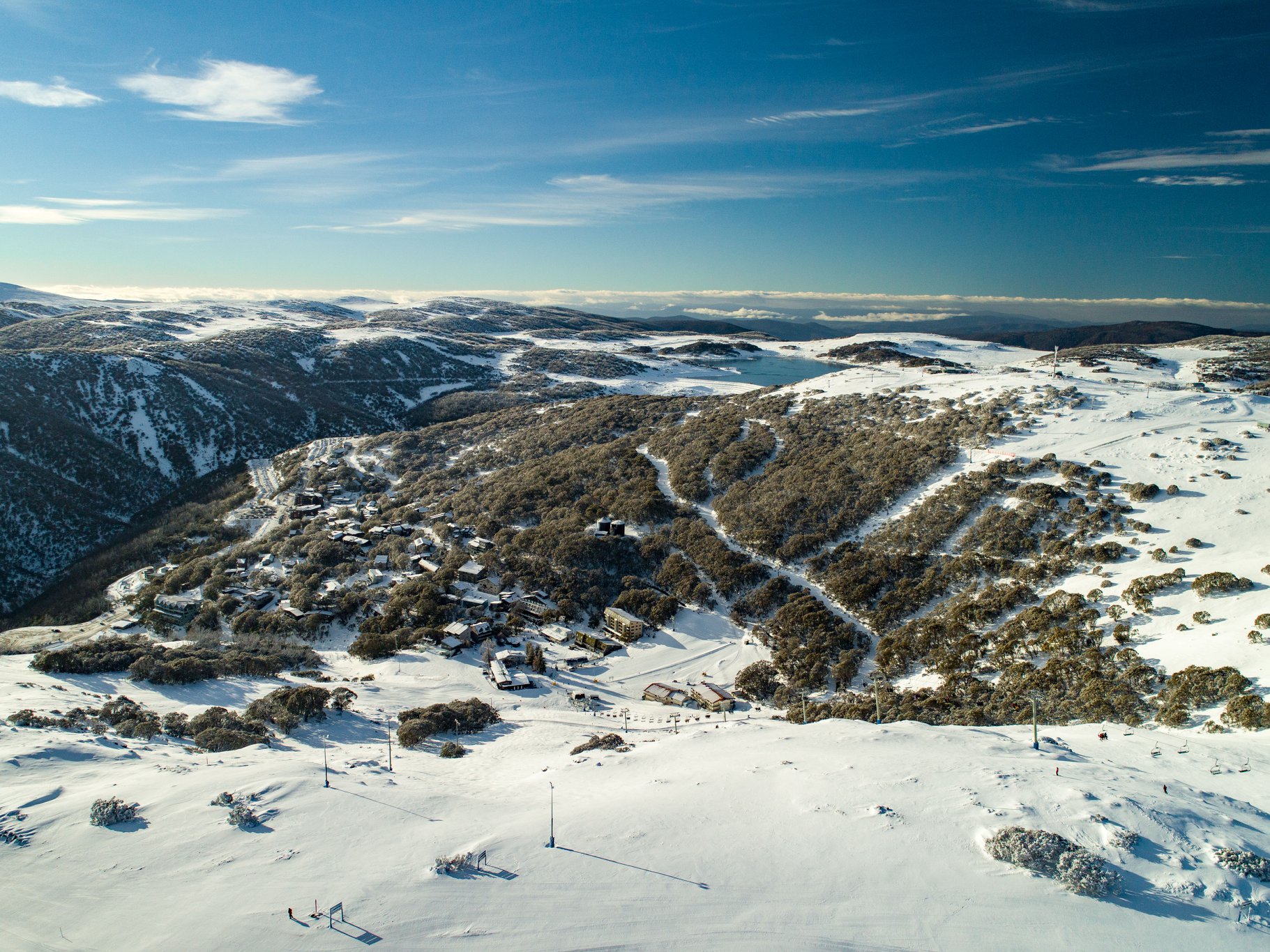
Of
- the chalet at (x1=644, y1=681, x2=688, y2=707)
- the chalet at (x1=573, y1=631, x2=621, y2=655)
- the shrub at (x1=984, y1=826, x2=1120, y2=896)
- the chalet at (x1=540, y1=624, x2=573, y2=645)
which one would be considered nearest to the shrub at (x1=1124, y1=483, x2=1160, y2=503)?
the chalet at (x1=644, y1=681, x2=688, y2=707)

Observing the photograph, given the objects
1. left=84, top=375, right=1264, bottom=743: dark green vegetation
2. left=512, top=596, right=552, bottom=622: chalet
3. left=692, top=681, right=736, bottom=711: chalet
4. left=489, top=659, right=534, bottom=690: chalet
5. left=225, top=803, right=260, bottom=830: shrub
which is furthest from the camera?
left=512, top=596, right=552, bottom=622: chalet

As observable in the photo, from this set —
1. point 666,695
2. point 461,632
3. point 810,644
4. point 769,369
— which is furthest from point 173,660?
point 769,369

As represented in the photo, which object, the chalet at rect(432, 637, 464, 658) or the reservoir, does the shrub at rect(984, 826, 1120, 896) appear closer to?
the chalet at rect(432, 637, 464, 658)

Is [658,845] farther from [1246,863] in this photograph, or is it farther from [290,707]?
[290,707]

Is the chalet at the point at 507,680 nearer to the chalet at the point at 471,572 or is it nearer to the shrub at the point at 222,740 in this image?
the chalet at the point at 471,572

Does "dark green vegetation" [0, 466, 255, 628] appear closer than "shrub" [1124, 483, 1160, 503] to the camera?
No

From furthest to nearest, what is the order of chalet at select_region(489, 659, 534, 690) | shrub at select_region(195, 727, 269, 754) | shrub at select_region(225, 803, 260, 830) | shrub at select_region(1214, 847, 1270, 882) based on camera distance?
1. chalet at select_region(489, 659, 534, 690)
2. shrub at select_region(195, 727, 269, 754)
3. shrub at select_region(225, 803, 260, 830)
4. shrub at select_region(1214, 847, 1270, 882)

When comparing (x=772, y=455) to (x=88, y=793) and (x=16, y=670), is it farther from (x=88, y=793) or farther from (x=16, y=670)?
(x=16, y=670)

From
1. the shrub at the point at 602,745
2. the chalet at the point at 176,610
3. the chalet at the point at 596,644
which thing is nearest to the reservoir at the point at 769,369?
the chalet at the point at 596,644

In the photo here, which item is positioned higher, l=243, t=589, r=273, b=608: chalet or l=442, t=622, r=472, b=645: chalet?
l=243, t=589, r=273, b=608: chalet
